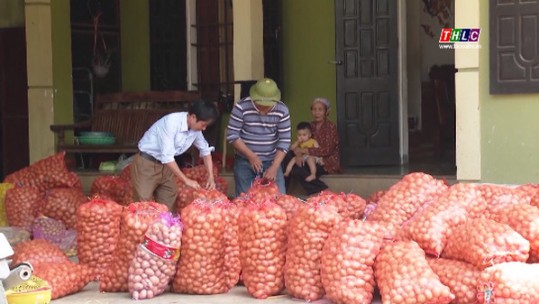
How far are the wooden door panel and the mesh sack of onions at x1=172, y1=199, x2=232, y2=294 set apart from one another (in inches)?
200

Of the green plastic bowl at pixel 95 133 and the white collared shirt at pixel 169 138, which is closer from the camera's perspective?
the white collared shirt at pixel 169 138

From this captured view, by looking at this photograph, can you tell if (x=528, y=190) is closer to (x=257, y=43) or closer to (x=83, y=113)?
(x=257, y=43)

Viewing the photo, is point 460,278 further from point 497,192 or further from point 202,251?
point 202,251

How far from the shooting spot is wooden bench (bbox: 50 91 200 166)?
10906mm

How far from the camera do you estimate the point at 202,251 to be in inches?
227

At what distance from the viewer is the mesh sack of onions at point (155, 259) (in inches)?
224

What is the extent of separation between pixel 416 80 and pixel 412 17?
3.25 ft

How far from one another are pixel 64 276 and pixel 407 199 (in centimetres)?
233

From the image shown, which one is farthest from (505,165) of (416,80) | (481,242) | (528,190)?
(416,80)

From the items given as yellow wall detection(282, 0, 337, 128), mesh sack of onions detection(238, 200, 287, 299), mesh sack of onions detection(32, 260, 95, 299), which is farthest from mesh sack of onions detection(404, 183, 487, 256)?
yellow wall detection(282, 0, 337, 128)

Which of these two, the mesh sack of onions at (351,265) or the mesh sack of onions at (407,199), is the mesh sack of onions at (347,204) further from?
→ the mesh sack of onions at (351,265)

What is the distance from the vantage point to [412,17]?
13.6m

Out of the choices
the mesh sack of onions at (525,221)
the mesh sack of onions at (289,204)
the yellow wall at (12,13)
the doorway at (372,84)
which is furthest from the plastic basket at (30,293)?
the yellow wall at (12,13)

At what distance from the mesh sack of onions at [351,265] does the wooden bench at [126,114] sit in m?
5.85
